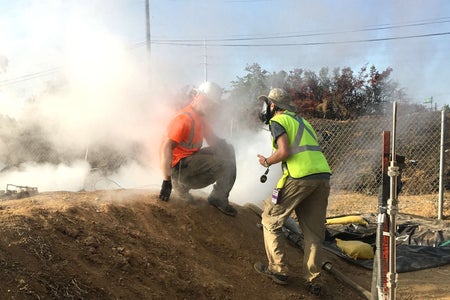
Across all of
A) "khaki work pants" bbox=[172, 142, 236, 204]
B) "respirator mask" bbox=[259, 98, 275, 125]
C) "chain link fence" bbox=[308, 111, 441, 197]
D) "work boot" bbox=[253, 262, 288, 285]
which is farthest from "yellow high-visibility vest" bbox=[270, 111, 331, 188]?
"chain link fence" bbox=[308, 111, 441, 197]

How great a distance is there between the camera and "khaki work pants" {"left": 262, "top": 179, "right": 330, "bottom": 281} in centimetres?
419

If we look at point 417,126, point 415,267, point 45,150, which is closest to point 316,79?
point 417,126

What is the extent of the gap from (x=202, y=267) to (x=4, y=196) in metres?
3.38

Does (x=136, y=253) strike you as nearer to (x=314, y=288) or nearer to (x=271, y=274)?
(x=271, y=274)

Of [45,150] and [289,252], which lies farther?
[45,150]

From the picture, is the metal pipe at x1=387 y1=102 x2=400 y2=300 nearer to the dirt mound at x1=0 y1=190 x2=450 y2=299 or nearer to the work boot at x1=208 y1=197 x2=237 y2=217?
the dirt mound at x1=0 y1=190 x2=450 y2=299

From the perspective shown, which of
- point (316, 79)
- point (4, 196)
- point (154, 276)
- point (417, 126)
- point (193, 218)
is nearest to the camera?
point (154, 276)

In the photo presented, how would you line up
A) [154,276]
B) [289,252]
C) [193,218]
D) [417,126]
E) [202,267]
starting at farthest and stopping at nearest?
[417,126] → [289,252] → [193,218] → [202,267] → [154,276]

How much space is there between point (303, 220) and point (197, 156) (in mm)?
1406

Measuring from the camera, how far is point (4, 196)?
601 cm

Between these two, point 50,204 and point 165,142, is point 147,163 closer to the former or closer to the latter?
point 165,142

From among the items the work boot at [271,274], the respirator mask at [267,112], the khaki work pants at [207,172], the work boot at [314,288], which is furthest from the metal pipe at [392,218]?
the khaki work pants at [207,172]

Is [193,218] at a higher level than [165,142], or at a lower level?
lower

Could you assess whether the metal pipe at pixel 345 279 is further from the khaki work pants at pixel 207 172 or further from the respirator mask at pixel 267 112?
the respirator mask at pixel 267 112
